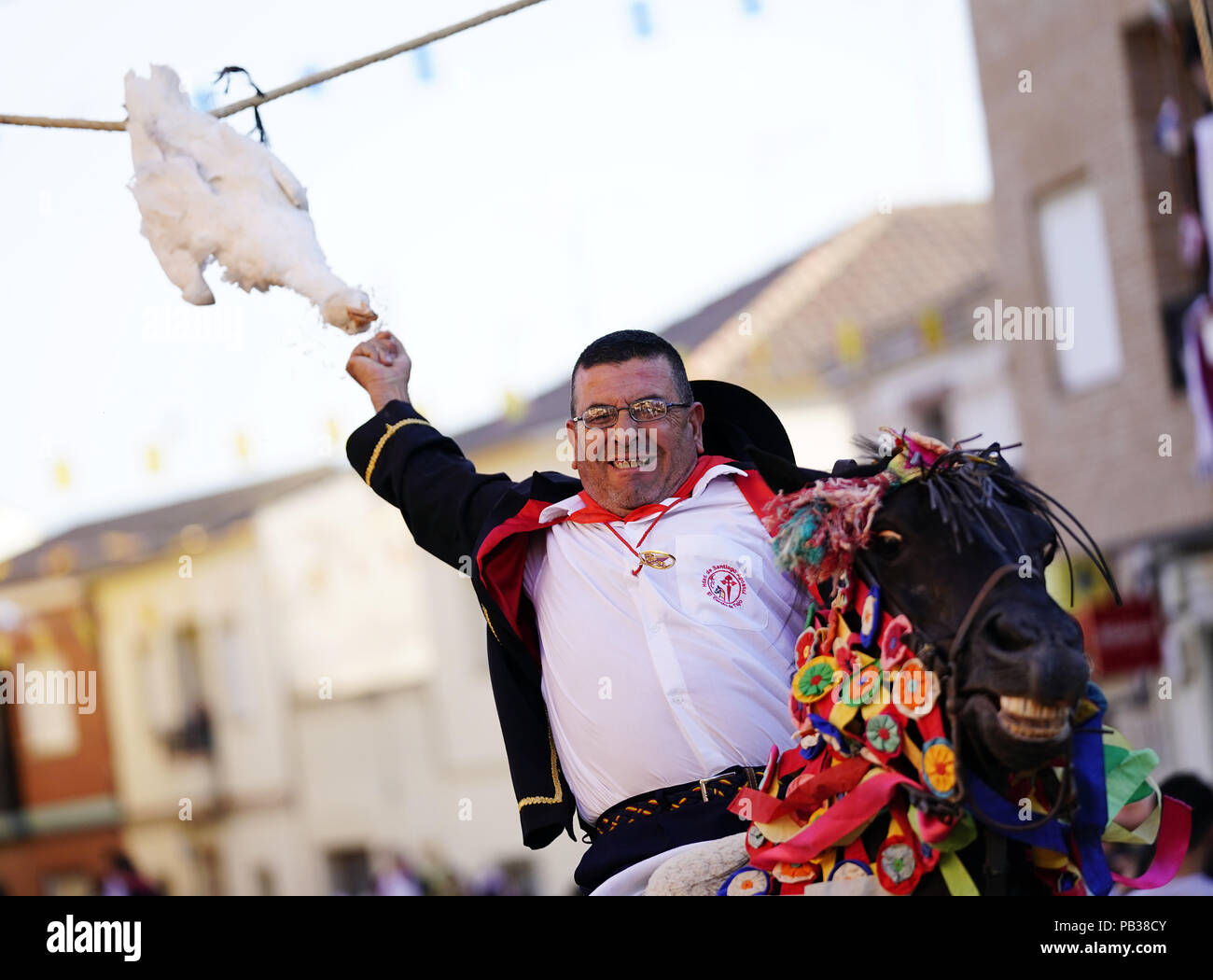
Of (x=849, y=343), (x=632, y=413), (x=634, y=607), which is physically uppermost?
(x=849, y=343)

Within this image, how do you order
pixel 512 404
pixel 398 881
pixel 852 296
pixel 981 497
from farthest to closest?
pixel 852 296
pixel 512 404
pixel 398 881
pixel 981 497

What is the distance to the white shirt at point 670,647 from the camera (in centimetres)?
356

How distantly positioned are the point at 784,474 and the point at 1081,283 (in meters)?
12.7

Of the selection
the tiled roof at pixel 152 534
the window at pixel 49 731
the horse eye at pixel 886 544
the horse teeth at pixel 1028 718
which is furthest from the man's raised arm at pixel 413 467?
the window at pixel 49 731

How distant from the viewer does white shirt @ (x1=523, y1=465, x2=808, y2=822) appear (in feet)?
11.7

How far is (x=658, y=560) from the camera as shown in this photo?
3.68 meters

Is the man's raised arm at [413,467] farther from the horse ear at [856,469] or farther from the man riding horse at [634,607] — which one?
the horse ear at [856,469]

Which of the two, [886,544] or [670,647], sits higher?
[886,544]

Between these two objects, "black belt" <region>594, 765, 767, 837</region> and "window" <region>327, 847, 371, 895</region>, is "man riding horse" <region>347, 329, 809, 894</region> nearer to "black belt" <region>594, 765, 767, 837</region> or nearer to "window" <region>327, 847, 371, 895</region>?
"black belt" <region>594, 765, 767, 837</region>

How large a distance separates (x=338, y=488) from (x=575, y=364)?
85.2 feet

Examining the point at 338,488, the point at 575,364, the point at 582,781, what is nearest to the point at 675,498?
the point at 575,364

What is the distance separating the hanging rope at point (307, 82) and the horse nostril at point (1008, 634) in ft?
6.05

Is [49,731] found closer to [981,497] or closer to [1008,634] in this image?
[981,497]

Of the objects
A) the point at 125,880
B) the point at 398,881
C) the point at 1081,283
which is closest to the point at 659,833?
the point at 1081,283
